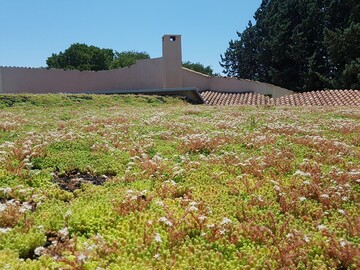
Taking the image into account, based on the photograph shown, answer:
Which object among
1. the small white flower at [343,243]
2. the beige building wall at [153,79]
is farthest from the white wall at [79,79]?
the small white flower at [343,243]

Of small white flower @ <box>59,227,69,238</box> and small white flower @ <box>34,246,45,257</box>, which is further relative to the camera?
small white flower @ <box>59,227,69,238</box>

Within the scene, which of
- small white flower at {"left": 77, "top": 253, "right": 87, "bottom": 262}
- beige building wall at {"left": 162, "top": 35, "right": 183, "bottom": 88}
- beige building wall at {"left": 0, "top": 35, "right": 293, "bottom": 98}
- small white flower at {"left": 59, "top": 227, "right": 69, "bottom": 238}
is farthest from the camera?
beige building wall at {"left": 162, "top": 35, "right": 183, "bottom": 88}

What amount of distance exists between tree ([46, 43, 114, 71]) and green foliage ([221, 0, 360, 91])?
2562 centimetres

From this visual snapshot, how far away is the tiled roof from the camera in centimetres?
2472

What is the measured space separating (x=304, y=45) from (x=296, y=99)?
17591mm

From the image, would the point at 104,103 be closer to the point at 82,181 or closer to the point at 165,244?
the point at 82,181

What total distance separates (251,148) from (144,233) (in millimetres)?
4983

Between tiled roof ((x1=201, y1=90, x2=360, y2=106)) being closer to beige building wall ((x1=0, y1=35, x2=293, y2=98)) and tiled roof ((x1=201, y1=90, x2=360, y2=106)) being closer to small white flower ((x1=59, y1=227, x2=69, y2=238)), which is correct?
beige building wall ((x1=0, y1=35, x2=293, y2=98))

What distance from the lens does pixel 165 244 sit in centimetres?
396

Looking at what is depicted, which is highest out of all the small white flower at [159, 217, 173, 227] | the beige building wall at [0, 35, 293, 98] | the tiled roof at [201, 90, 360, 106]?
the beige building wall at [0, 35, 293, 98]

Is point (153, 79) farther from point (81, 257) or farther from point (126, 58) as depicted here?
point (126, 58)

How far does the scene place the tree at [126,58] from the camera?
64425 millimetres

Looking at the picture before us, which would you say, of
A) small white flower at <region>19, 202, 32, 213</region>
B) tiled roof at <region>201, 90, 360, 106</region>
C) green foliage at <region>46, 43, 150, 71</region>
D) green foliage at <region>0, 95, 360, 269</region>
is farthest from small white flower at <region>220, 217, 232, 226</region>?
green foliage at <region>46, 43, 150, 71</region>

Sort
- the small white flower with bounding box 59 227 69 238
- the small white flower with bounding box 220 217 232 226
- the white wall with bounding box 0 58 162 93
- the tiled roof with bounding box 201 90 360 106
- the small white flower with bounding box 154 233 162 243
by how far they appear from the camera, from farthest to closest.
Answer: the white wall with bounding box 0 58 162 93 → the tiled roof with bounding box 201 90 360 106 → the small white flower with bounding box 220 217 232 226 → the small white flower with bounding box 59 227 69 238 → the small white flower with bounding box 154 233 162 243
